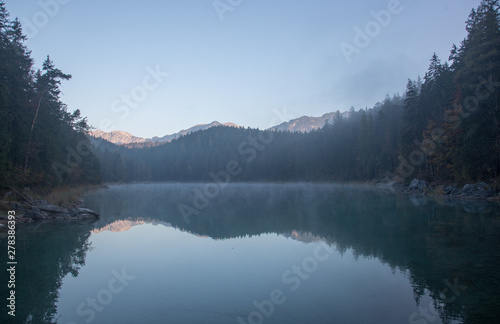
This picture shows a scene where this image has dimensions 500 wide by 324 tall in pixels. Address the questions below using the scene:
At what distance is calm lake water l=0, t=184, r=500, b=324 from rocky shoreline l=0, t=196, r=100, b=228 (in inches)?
158

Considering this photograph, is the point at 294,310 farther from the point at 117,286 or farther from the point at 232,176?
the point at 232,176

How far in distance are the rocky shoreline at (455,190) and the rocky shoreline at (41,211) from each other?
1353 inches

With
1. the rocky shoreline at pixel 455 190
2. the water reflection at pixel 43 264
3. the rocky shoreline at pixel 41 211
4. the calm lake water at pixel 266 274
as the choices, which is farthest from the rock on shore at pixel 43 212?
the rocky shoreline at pixel 455 190

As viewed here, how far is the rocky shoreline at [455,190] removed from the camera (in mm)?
26609

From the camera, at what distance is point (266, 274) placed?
9.22 metres

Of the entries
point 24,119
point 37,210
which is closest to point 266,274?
point 37,210

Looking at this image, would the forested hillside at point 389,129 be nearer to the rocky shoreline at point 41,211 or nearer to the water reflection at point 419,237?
the rocky shoreline at point 41,211

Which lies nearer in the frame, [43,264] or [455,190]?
[43,264]

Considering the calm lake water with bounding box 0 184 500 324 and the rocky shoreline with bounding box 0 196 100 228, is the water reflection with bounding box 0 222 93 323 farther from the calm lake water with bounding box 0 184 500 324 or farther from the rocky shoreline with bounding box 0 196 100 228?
the rocky shoreline with bounding box 0 196 100 228

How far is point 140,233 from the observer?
1714 centimetres

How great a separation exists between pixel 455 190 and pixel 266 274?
3136 centimetres

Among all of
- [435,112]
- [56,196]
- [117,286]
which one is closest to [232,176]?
[435,112]

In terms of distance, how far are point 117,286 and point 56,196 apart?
22.9 metres

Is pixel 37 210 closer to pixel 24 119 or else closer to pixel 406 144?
pixel 24 119
